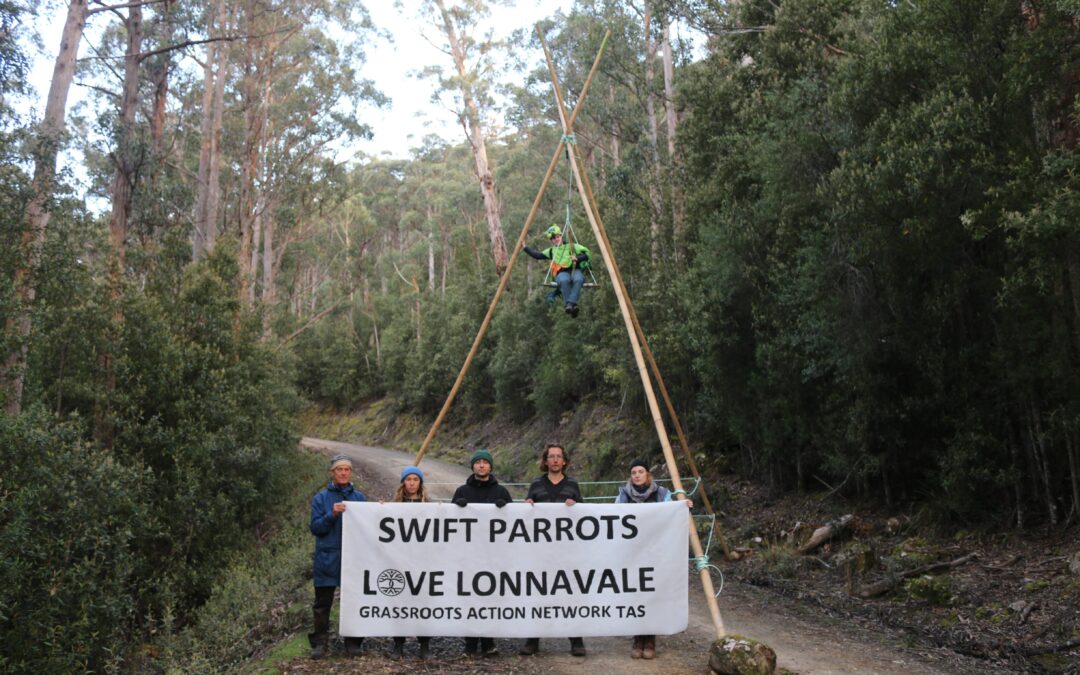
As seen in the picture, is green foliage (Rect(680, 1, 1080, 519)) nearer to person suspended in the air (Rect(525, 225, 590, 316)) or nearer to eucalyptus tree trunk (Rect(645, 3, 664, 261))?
person suspended in the air (Rect(525, 225, 590, 316))

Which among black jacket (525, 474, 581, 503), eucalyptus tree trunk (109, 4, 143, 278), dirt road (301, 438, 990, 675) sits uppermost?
eucalyptus tree trunk (109, 4, 143, 278)

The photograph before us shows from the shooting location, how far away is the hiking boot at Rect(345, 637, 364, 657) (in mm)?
6840

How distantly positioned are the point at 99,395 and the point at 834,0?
14.0 m

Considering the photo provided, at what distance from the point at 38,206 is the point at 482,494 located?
9.84 m

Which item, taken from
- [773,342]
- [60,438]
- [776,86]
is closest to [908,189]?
[773,342]

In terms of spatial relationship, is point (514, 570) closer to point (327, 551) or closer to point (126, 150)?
point (327, 551)

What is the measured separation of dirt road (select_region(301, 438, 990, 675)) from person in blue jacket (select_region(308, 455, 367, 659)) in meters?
0.43

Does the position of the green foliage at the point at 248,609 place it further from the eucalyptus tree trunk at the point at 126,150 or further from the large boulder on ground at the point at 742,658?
the eucalyptus tree trunk at the point at 126,150

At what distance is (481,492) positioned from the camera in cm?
705

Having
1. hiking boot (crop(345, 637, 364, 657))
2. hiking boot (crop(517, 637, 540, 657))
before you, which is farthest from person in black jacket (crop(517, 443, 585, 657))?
hiking boot (crop(345, 637, 364, 657))

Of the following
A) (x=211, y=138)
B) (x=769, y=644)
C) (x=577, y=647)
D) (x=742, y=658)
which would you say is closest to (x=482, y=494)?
(x=577, y=647)

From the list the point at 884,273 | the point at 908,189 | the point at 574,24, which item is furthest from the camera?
the point at 574,24

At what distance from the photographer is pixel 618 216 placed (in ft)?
70.3

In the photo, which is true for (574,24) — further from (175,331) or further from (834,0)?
(175,331)
